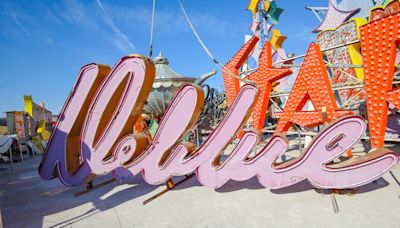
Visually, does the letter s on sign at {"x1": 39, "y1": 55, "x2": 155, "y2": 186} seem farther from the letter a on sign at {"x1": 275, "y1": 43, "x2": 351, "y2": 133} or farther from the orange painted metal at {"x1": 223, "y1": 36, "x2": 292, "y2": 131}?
the letter a on sign at {"x1": 275, "y1": 43, "x2": 351, "y2": 133}

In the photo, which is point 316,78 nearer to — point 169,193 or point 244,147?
point 244,147

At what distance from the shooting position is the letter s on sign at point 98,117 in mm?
5625

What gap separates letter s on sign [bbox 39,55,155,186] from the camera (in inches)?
221

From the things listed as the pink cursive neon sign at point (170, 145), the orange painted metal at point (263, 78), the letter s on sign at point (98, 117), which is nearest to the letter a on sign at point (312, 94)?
the orange painted metal at point (263, 78)

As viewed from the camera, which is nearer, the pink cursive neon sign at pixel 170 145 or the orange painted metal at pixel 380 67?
the pink cursive neon sign at pixel 170 145


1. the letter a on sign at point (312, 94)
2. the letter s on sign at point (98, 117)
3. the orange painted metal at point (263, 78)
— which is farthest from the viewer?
the orange painted metal at point (263, 78)

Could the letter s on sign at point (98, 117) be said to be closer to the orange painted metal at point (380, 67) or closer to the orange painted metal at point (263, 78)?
the orange painted metal at point (263, 78)

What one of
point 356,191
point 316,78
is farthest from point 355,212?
point 316,78

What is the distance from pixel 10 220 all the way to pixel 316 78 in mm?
8055

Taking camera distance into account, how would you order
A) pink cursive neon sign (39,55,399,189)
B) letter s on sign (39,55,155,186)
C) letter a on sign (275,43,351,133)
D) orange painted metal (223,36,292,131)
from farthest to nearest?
orange painted metal (223,36,292,131) → letter a on sign (275,43,351,133) → letter s on sign (39,55,155,186) → pink cursive neon sign (39,55,399,189)

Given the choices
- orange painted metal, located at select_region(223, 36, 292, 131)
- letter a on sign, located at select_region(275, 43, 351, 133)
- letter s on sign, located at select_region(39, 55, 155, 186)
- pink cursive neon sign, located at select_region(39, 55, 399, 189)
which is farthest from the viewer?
orange painted metal, located at select_region(223, 36, 292, 131)

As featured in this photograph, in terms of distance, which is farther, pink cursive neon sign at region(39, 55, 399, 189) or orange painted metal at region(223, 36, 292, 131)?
orange painted metal at region(223, 36, 292, 131)

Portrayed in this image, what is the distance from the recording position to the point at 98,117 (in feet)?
19.4

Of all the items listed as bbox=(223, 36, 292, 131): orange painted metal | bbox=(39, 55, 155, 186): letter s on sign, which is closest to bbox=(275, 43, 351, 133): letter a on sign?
bbox=(223, 36, 292, 131): orange painted metal
